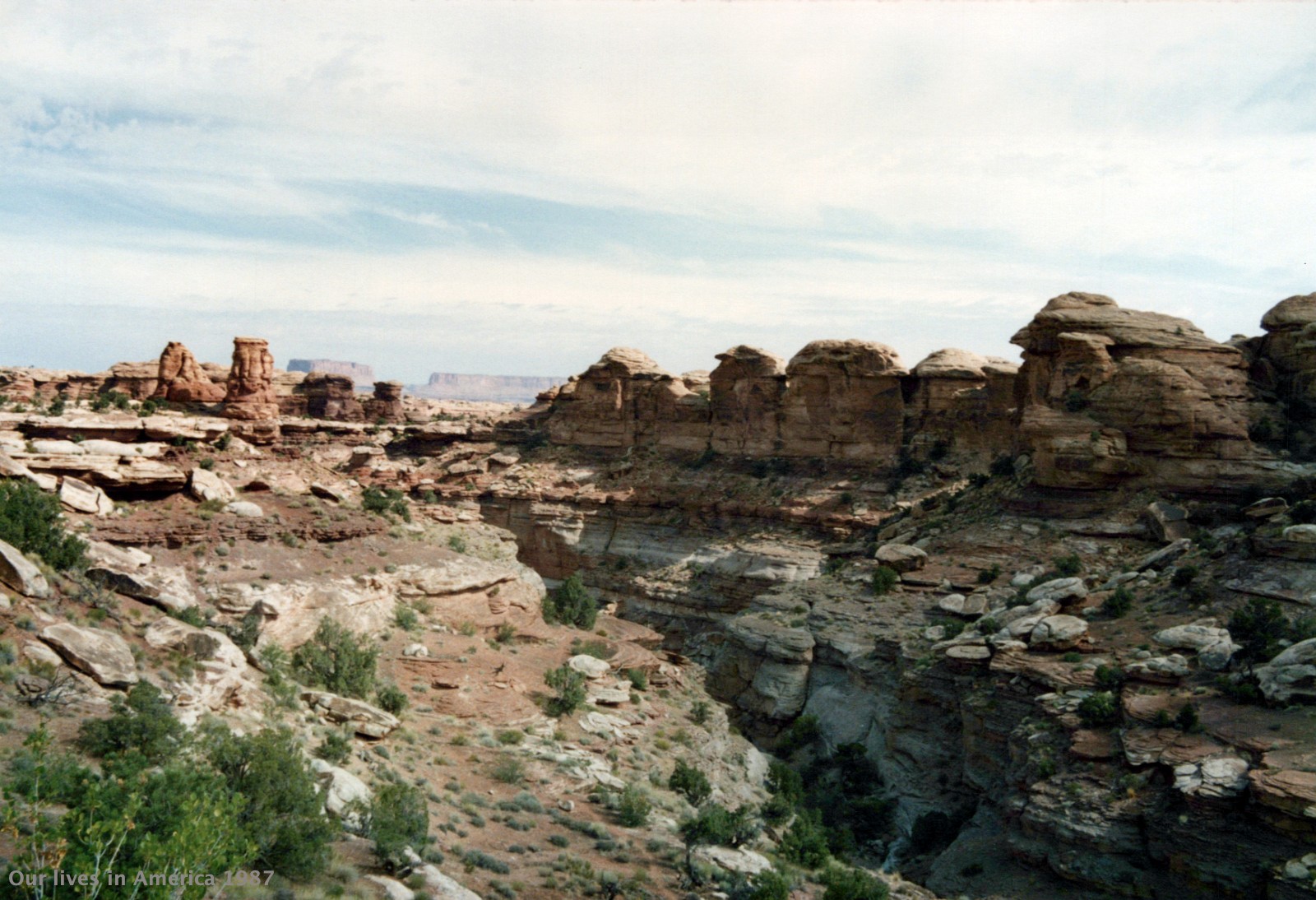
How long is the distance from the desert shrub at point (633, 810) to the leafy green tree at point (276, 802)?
782cm

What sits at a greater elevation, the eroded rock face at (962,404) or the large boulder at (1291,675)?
the eroded rock face at (962,404)

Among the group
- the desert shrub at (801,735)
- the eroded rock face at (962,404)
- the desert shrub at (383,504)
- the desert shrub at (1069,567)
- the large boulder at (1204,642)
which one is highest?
the eroded rock face at (962,404)

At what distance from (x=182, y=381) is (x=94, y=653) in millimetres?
34020

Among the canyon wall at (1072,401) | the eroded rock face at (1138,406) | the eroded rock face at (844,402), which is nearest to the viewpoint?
the eroded rock face at (1138,406)

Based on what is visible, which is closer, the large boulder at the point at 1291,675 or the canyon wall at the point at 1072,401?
the large boulder at the point at 1291,675

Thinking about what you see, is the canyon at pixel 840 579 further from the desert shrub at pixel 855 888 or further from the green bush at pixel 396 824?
the desert shrub at pixel 855 888

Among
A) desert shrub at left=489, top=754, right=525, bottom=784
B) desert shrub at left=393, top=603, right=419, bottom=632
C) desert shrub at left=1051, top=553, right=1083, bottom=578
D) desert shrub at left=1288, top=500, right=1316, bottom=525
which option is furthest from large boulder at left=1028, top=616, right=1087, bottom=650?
desert shrub at left=393, top=603, right=419, bottom=632

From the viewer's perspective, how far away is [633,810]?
2172cm

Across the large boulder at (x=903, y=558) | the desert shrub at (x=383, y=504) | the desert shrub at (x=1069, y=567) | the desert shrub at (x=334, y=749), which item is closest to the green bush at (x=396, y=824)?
the desert shrub at (x=334, y=749)

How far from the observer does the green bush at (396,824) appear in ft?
50.4

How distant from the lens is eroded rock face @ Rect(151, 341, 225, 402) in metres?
47.7

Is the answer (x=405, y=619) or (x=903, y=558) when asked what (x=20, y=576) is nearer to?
(x=405, y=619)

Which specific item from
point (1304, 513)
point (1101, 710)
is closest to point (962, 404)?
point (1304, 513)

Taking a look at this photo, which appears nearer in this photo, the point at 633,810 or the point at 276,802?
the point at 276,802
